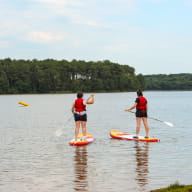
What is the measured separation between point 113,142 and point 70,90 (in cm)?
14003

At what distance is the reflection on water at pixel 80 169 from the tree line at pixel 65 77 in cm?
12703

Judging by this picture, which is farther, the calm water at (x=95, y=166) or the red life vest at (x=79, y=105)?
the red life vest at (x=79, y=105)

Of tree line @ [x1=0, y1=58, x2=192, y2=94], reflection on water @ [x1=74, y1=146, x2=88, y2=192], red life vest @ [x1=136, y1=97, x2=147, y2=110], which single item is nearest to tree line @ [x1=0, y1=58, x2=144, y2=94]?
tree line @ [x1=0, y1=58, x2=192, y2=94]

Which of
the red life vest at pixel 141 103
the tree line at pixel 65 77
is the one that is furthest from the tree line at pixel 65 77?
the red life vest at pixel 141 103

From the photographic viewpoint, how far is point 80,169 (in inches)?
481

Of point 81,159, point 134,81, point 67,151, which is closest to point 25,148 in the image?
point 67,151

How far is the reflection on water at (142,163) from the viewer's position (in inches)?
421

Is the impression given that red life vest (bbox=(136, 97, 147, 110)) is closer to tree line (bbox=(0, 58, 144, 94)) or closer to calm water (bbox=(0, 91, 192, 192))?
calm water (bbox=(0, 91, 192, 192))

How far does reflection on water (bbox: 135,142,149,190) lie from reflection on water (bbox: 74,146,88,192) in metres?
1.38

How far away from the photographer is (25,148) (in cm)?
1697

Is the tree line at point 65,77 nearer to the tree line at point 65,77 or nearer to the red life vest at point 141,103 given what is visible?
the tree line at point 65,77

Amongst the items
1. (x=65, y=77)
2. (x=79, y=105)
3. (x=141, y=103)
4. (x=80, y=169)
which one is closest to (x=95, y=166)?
(x=80, y=169)

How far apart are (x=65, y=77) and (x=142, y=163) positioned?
144040 millimetres

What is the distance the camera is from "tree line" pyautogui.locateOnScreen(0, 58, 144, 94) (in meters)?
148
